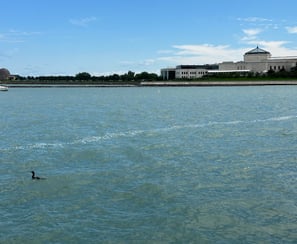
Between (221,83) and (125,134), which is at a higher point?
(125,134)

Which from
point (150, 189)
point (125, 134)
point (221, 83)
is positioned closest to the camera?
point (150, 189)

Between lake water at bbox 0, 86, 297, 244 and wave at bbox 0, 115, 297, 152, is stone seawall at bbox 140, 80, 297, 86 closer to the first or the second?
wave at bbox 0, 115, 297, 152

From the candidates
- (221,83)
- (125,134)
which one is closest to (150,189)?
(125,134)

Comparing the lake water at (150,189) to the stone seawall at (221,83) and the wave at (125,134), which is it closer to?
the wave at (125,134)

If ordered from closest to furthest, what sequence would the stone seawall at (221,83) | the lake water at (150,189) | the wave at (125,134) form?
the lake water at (150,189) < the wave at (125,134) < the stone seawall at (221,83)

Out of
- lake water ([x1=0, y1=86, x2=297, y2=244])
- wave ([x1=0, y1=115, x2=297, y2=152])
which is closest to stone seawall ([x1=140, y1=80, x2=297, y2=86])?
wave ([x1=0, y1=115, x2=297, y2=152])

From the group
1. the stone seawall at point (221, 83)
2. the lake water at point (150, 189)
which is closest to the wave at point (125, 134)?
the lake water at point (150, 189)

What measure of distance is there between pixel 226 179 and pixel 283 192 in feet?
7.89

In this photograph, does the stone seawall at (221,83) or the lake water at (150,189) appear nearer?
the lake water at (150,189)

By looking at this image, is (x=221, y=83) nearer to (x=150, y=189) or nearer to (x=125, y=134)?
(x=125, y=134)

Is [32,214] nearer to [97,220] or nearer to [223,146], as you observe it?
[97,220]

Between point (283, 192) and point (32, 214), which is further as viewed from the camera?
point (283, 192)

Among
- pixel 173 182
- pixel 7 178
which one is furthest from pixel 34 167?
pixel 173 182

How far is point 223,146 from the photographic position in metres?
24.6
